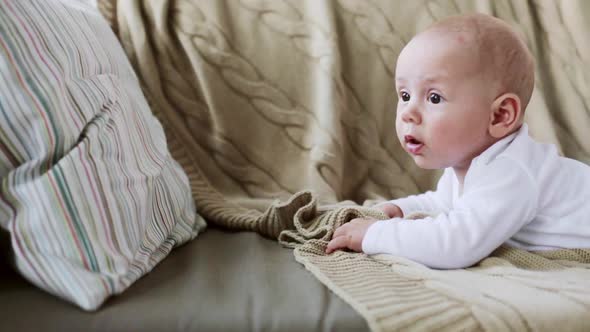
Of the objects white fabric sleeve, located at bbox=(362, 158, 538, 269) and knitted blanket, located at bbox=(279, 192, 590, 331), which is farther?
white fabric sleeve, located at bbox=(362, 158, 538, 269)

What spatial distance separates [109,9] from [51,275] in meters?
0.82

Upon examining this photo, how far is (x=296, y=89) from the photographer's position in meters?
1.49

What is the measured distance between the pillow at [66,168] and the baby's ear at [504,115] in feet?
1.88

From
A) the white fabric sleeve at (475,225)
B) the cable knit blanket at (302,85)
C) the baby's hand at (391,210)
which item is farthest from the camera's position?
the cable knit blanket at (302,85)

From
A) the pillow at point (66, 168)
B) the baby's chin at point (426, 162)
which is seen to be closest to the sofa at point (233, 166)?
the pillow at point (66, 168)

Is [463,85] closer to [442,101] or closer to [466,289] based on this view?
[442,101]

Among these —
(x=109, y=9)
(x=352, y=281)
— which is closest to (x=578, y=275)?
(x=352, y=281)

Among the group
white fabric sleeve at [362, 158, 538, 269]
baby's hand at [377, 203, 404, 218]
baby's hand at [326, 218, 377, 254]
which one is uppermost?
white fabric sleeve at [362, 158, 538, 269]

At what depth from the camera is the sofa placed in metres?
0.81

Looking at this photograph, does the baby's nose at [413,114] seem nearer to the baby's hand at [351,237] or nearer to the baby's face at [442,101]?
the baby's face at [442,101]

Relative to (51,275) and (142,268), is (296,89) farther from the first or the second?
(51,275)

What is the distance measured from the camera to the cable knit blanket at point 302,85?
1.45 meters

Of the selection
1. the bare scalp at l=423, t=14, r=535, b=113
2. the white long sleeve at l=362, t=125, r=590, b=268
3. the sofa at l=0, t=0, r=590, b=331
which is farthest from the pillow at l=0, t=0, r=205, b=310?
the bare scalp at l=423, t=14, r=535, b=113

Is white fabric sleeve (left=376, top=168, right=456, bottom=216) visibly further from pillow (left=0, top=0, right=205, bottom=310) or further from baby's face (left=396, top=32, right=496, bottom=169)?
pillow (left=0, top=0, right=205, bottom=310)
